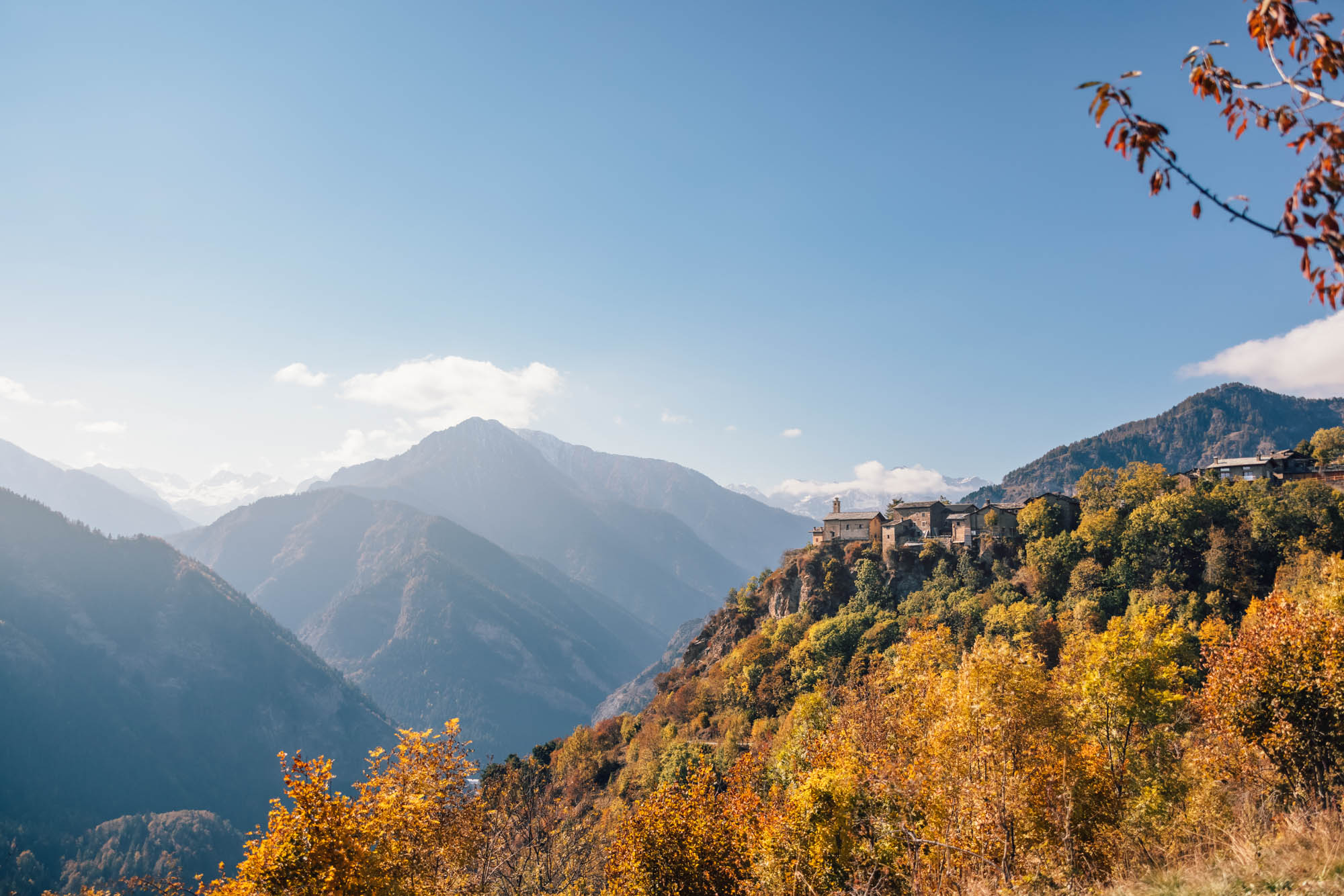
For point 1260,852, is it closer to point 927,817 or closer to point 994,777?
point 994,777

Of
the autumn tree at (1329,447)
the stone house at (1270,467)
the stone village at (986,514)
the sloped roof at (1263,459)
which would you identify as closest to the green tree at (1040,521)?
the stone village at (986,514)

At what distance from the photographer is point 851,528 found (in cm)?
10238

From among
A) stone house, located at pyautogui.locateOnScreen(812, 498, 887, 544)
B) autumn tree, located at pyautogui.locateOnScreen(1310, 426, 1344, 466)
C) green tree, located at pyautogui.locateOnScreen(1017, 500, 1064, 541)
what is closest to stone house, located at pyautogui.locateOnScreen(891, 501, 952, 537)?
stone house, located at pyautogui.locateOnScreen(812, 498, 887, 544)

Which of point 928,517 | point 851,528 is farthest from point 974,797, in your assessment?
point 851,528

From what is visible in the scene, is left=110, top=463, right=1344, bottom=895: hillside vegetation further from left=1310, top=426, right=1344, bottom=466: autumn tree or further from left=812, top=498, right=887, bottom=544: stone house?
left=812, top=498, right=887, bottom=544: stone house

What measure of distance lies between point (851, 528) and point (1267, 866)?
90480 millimetres

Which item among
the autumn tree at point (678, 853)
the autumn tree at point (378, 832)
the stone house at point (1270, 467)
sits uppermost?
the stone house at point (1270, 467)

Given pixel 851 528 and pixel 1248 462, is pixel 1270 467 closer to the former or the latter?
pixel 1248 462

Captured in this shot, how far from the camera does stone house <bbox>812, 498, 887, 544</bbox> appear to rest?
9912 cm

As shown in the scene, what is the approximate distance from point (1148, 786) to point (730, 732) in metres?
54.3

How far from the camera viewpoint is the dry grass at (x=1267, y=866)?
1263 cm

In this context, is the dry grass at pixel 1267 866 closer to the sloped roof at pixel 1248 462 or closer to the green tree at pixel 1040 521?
the green tree at pixel 1040 521

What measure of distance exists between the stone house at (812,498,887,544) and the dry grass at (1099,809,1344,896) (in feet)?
275

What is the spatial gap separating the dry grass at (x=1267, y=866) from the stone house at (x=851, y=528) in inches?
3299
